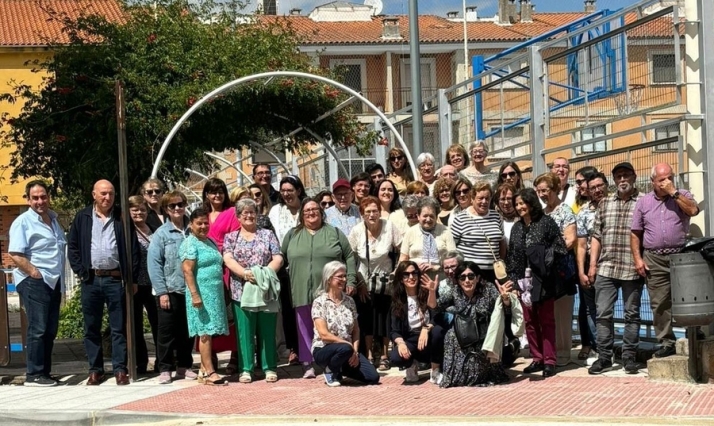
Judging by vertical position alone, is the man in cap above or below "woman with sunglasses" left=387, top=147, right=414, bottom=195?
below

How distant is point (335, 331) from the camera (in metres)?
11.0

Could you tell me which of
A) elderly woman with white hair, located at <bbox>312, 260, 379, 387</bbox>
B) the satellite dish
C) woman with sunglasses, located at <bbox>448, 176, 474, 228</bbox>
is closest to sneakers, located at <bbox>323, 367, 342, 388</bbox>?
elderly woman with white hair, located at <bbox>312, 260, 379, 387</bbox>

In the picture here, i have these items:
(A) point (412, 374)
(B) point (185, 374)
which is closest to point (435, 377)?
(A) point (412, 374)

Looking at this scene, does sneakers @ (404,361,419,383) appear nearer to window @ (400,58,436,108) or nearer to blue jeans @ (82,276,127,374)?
blue jeans @ (82,276,127,374)

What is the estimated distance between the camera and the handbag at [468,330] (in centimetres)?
1059

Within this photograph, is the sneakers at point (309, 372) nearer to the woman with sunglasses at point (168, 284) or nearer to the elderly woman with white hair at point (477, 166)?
the woman with sunglasses at point (168, 284)

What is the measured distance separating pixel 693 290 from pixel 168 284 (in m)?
5.08

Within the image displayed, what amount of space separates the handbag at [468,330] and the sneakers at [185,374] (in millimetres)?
2901

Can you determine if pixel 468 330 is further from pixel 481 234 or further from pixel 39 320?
pixel 39 320

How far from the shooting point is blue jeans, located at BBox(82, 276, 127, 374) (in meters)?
11.5

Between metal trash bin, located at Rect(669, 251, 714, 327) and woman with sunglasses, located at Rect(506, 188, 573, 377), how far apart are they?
1.39 metres

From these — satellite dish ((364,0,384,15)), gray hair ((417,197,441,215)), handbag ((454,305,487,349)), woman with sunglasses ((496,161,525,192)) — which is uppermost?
satellite dish ((364,0,384,15))

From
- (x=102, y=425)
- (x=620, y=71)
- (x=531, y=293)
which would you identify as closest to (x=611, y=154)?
(x=620, y=71)

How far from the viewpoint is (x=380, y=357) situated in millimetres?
11922
